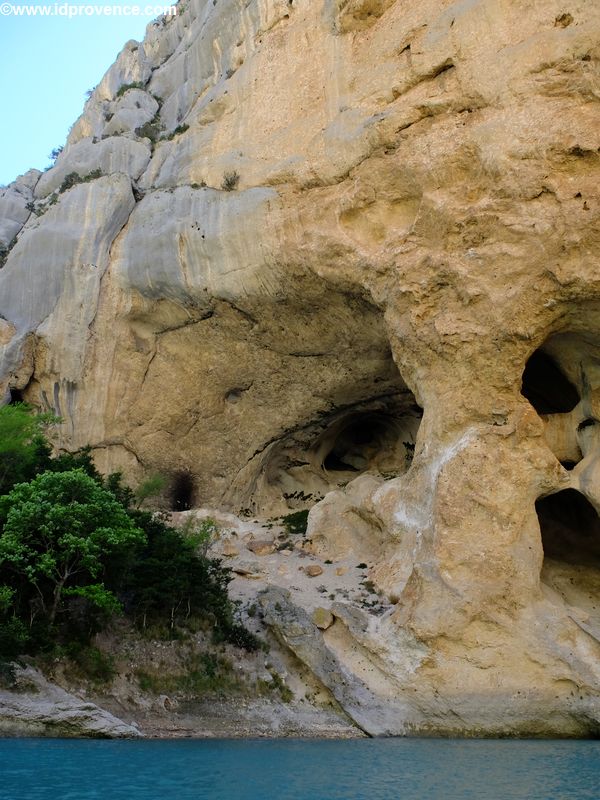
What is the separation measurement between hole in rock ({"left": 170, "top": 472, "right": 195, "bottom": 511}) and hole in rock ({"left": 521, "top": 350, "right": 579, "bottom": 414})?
32.1 feet

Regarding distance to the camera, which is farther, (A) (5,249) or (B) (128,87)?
(B) (128,87)

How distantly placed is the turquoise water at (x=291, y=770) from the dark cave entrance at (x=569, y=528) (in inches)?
271

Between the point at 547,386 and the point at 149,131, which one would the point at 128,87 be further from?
the point at 547,386

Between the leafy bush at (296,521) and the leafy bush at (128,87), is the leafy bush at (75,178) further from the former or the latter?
the leafy bush at (296,521)

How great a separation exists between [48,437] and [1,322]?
11.9ft

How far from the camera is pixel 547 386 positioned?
67.6ft

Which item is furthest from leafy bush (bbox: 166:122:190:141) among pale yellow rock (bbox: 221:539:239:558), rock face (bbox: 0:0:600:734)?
pale yellow rock (bbox: 221:539:239:558)

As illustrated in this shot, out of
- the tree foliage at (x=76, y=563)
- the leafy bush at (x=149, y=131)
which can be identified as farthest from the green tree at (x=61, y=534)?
the leafy bush at (x=149, y=131)

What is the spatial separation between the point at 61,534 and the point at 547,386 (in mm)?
12417

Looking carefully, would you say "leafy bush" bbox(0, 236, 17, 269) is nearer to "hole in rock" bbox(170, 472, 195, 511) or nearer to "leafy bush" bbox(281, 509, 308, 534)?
"hole in rock" bbox(170, 472, 195, 511)

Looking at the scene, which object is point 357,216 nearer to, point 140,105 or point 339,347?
point 339,347

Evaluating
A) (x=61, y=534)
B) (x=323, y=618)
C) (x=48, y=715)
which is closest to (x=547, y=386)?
(x=323, y=618)

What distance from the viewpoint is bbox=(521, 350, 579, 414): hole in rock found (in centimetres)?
1956

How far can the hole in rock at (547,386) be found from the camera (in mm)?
19562
